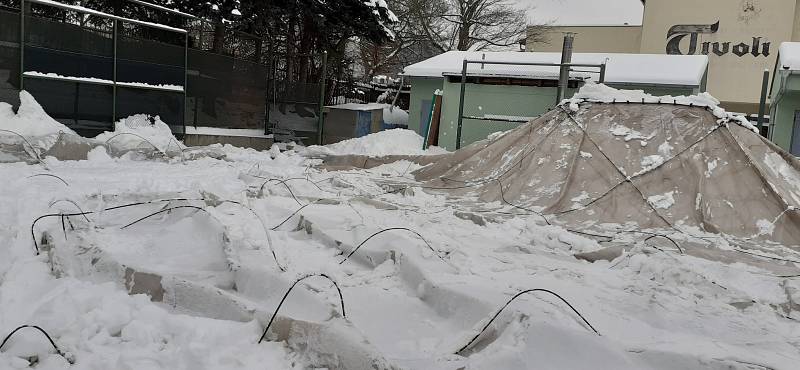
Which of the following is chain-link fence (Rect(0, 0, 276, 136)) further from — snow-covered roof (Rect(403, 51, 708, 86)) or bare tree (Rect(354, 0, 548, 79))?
bare tree (Rect(354, 0, 548, 79))

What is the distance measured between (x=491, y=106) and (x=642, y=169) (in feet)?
18.0

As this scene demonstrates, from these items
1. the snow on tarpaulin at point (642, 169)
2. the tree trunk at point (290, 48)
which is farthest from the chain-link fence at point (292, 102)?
the snow on tarpaulin at point (642, 169)

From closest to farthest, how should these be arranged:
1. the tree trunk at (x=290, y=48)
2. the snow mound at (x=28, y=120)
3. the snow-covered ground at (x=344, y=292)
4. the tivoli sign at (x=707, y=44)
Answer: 1. the snow-covered ground at (x=344, y=292)
2. the snow mound at (x=28, y=120)
3. the tree trunk at (x=290, y=48)
4. the tivoli sign at (x=707, y=44)

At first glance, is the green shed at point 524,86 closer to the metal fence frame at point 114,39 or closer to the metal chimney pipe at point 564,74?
the metal chimney pipe at point 564,74

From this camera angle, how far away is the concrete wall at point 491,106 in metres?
11.6

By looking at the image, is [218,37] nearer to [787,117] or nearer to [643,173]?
[643,173]

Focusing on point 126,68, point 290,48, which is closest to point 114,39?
point 126,68

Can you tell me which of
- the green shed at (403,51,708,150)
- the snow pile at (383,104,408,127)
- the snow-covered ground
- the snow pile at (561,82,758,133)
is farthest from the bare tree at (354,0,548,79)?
the snow-covered ground

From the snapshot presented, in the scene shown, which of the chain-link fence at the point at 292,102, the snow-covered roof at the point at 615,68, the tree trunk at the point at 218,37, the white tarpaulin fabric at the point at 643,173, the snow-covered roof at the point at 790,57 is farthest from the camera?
the chain-link fence at the point at 292,102

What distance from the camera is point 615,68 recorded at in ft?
42.8

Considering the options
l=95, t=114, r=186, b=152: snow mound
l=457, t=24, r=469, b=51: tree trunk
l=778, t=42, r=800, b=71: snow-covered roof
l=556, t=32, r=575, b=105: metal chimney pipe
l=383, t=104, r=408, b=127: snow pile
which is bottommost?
l=95, t=114, r=186, b=152: snow mound

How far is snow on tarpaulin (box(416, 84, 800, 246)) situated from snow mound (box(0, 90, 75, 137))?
5.33 meters

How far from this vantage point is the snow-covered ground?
246cm

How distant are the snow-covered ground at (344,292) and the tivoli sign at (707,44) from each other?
19.6 meters
